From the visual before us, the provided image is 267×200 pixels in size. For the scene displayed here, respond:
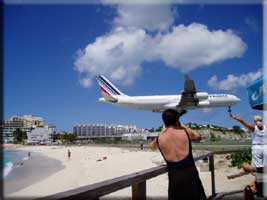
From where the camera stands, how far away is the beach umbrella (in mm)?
3635

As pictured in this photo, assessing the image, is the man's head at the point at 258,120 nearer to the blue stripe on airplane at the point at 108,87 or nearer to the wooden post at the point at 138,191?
the wooden post at the point at 138,191

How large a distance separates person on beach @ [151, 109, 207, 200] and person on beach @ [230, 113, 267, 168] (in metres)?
1.21

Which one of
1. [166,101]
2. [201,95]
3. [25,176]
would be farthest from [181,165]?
[166,101]

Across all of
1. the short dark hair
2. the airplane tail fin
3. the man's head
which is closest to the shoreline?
the man's head

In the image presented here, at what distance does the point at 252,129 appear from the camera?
4.07m

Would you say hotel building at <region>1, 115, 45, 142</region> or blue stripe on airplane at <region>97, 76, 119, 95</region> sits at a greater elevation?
blue stripe on airplane at <region>97, 76, 119, 95</region>

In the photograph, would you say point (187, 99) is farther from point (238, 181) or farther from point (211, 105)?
point (238, 181)

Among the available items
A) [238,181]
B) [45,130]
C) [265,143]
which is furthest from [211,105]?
[45,130]

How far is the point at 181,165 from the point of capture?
9.73ft

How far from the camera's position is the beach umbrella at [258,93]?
363 cm

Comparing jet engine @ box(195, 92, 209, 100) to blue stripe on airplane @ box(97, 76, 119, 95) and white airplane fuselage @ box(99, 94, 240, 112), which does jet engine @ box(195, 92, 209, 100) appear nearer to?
white airplane fuselage @ box(99, 94, 240, 112)

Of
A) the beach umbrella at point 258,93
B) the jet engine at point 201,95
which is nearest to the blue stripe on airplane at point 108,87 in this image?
the jet engine at point 201,95

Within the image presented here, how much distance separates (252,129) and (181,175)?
144 cm

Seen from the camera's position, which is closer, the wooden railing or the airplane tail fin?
the wooden railing
